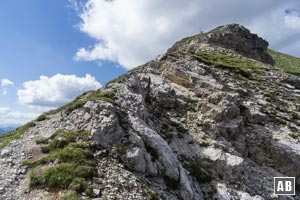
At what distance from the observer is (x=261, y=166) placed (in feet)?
94.9

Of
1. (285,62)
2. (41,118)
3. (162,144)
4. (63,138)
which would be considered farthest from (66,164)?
(285,62)

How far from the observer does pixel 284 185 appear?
91.0 feet

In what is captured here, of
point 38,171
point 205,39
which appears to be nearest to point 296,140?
point 38,171

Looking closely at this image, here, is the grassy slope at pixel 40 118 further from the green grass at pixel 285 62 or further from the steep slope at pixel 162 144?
the green grass at pixel 285 62

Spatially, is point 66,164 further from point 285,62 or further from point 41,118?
point 285,62

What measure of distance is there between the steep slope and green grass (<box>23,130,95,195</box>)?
0.06 metres

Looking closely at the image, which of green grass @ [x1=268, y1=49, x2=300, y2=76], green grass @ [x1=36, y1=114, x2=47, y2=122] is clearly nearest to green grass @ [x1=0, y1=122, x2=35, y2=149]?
green grass @ [x1=36, y1=114, x2=47, y2=122]

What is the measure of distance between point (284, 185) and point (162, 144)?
14.7m

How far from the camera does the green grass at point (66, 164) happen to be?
1538 centimetres

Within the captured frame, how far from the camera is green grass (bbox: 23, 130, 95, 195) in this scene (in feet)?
50.5

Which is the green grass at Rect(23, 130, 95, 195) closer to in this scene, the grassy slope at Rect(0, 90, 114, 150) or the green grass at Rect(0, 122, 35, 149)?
the green grass at Rect(0, 122, 35, 149)

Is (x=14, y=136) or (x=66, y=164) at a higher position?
(x=14, y=136)

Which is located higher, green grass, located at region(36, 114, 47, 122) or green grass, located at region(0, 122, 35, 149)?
green grass, located at region(36, 114, 47, 122)

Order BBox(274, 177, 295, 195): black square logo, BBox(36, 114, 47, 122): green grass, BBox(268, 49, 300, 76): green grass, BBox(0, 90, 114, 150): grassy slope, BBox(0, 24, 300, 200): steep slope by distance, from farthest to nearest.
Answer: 1. BBox(268, 49, 300, 76): green grass
2. BBox(274, 177, 295, 195): black square logo
3. BBox(36, 114, 47, 122): green grass
4. BBox(0, 90, 114, 150): grassy slope
5. BBox(0, 24, 300, 200): steep slope
